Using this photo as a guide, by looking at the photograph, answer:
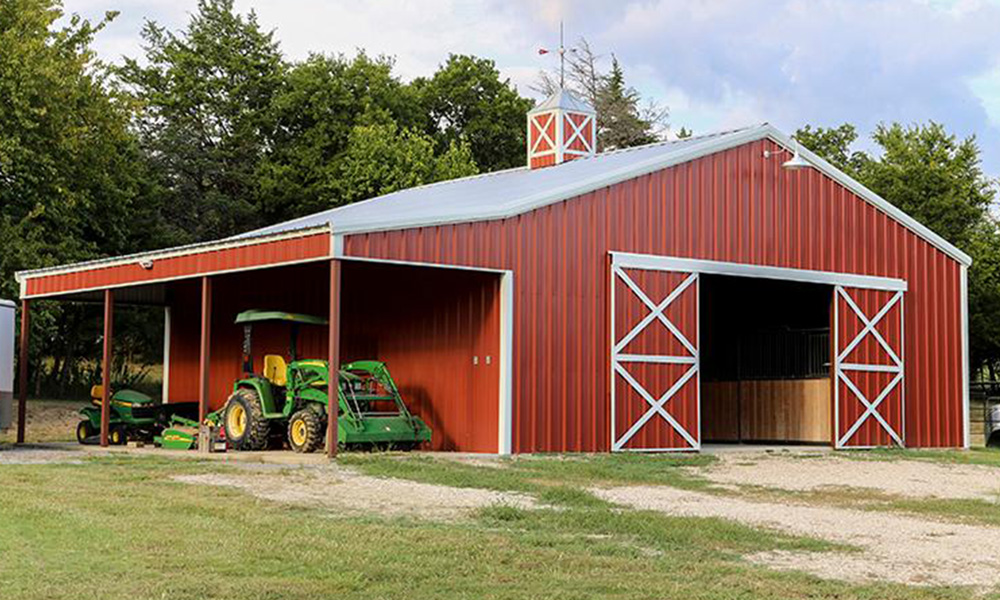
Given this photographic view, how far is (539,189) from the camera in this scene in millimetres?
19969

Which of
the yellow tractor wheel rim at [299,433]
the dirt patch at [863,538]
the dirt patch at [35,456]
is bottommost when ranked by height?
the dirt patch at [863,538]

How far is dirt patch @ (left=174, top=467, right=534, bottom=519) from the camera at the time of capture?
39.6 ft

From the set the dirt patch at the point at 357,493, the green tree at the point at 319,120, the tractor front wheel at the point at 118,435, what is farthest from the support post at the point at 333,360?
the green tree at the point at 319,120

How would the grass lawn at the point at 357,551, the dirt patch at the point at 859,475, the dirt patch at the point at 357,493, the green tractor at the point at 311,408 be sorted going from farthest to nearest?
the green tractor at the point at 311,408
the dirt patch at the point at 859,475
the dirt patch at the point at 357,493
the grass lawn at the point at 357,551

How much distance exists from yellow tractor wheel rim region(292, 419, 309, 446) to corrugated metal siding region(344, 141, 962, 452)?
110 inches

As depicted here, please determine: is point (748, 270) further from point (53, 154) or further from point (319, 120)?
point (319, 120)

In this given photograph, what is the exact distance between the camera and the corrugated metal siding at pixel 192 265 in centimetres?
1723

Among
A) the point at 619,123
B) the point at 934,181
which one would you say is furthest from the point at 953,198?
the point at 619,123

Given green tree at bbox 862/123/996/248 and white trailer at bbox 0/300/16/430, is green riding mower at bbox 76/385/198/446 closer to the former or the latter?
white trailer at bbox 0/300/16/430

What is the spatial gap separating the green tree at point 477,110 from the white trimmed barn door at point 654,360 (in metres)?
31.3

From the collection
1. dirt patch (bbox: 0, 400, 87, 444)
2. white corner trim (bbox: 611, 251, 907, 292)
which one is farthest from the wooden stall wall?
dirt patch (bbox: 0, 400, 87, 444)

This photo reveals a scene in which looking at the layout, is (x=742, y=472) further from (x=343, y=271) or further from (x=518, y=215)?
(x=343, y=271)

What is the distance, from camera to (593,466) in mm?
16531

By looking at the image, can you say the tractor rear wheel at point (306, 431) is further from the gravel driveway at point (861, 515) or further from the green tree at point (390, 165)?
the green tree at point (390, 165)
